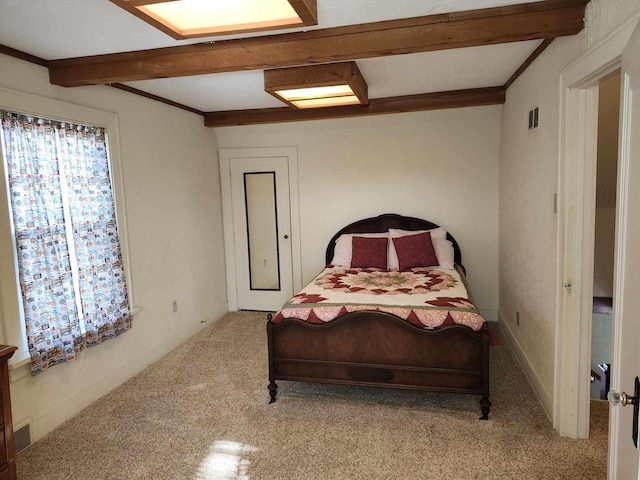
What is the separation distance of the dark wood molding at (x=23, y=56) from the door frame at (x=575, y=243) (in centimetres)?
305

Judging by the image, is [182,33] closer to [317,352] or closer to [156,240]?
[317,352]

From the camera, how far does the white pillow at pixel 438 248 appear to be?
424 cm

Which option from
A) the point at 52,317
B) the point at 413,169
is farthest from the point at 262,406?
the point at 413,169

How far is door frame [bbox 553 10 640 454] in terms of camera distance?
7.38 ft

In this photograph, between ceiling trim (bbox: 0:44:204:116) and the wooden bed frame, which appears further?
the wooden bed frame

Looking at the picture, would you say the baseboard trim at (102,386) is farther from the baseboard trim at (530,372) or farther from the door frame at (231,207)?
the baseboard trim at (530,372)

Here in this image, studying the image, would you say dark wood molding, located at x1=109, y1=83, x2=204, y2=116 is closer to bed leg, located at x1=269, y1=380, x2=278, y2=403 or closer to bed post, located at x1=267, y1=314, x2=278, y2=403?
bed post, located at x1=267, y1=314, x2=278, y2=403

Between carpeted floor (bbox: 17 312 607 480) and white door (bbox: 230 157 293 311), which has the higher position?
white door (bbox: 230 157 293 311)

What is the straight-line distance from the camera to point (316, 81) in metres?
2.96

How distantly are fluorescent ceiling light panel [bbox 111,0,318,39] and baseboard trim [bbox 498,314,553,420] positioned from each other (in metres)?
2.56

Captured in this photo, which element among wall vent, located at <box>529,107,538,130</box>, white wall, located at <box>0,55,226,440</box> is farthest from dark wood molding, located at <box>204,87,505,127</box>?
wall vent, located at <box>529,107,538,130</box>

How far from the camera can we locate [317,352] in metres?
2.96

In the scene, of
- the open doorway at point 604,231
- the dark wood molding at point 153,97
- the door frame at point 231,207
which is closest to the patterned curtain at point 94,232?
the dark wood molding at point 153,97

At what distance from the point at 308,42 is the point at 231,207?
295 cm
